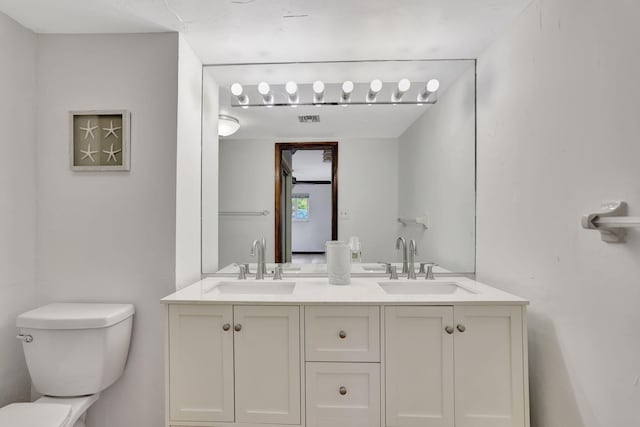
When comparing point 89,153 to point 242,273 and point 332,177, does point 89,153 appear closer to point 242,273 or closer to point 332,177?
point 242,273

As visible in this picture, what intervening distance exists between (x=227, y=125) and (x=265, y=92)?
0.30m

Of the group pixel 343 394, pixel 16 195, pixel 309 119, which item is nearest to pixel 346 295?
pixel 343 394

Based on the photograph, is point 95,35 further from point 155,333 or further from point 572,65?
point 572,65

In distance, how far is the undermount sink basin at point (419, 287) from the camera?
1571mm

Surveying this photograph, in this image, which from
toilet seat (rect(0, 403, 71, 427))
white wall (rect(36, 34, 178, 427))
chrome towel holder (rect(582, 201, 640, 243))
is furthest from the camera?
white wall (rect(36, 34, 178, 427))

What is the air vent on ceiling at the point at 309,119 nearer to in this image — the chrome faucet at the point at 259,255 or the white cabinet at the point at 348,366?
the chrome faucet at the point at 259,255

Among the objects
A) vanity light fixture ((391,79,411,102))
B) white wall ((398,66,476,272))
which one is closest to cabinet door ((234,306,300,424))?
white wall ((398,66,476,272))

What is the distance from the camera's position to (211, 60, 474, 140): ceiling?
175cm

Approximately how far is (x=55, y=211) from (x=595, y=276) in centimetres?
227

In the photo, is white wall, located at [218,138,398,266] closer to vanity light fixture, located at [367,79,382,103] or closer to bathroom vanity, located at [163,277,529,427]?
vanity light fixture, located at [367,79,382,103]

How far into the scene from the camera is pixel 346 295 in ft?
4.34

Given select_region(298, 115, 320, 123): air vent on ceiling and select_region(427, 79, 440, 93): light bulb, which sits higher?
select_region(427, 79, 440, 93): light bulb

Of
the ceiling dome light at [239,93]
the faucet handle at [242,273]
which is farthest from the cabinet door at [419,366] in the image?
the ceiling dome light at [239,93]

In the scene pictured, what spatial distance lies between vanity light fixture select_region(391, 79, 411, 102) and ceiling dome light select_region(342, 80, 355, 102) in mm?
253
